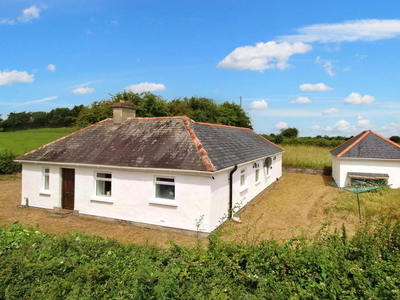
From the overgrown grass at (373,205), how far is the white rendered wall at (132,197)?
706cm

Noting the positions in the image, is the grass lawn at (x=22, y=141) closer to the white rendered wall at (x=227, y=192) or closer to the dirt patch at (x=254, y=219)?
the dirt patch at (x=254, y=219)

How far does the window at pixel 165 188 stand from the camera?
443 inches

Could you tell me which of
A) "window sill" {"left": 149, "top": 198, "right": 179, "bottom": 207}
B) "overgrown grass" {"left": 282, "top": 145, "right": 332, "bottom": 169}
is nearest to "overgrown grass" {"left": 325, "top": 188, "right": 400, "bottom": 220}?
"window sill" {"left": 149, "top": 198, "right": 179, "bottom": 207}

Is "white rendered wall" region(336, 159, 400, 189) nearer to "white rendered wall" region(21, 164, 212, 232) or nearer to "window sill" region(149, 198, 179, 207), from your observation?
"white rendered wall" region(21, 164, 212, 232)

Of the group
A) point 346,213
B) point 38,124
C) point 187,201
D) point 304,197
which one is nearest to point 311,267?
point 187,201

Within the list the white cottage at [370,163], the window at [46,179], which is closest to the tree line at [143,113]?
the window at [46,179]

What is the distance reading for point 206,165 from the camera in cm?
1046

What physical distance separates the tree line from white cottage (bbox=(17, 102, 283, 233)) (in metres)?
10.8

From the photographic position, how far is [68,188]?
532 inches

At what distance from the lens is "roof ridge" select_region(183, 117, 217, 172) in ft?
34.1

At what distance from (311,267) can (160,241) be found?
19.4 feet

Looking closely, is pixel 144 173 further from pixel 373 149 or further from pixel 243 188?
pixel 373 149

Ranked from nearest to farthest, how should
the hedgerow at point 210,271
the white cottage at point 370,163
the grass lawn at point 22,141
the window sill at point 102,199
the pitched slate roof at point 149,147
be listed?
the hedgerow at point 210,271, the pitched slate roof at point 149,147, the window sill at point 102,199, the white cottage at point 370,163, the grass lawn at point 22,141

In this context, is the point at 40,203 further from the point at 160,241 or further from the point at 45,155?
the point at 160,241
